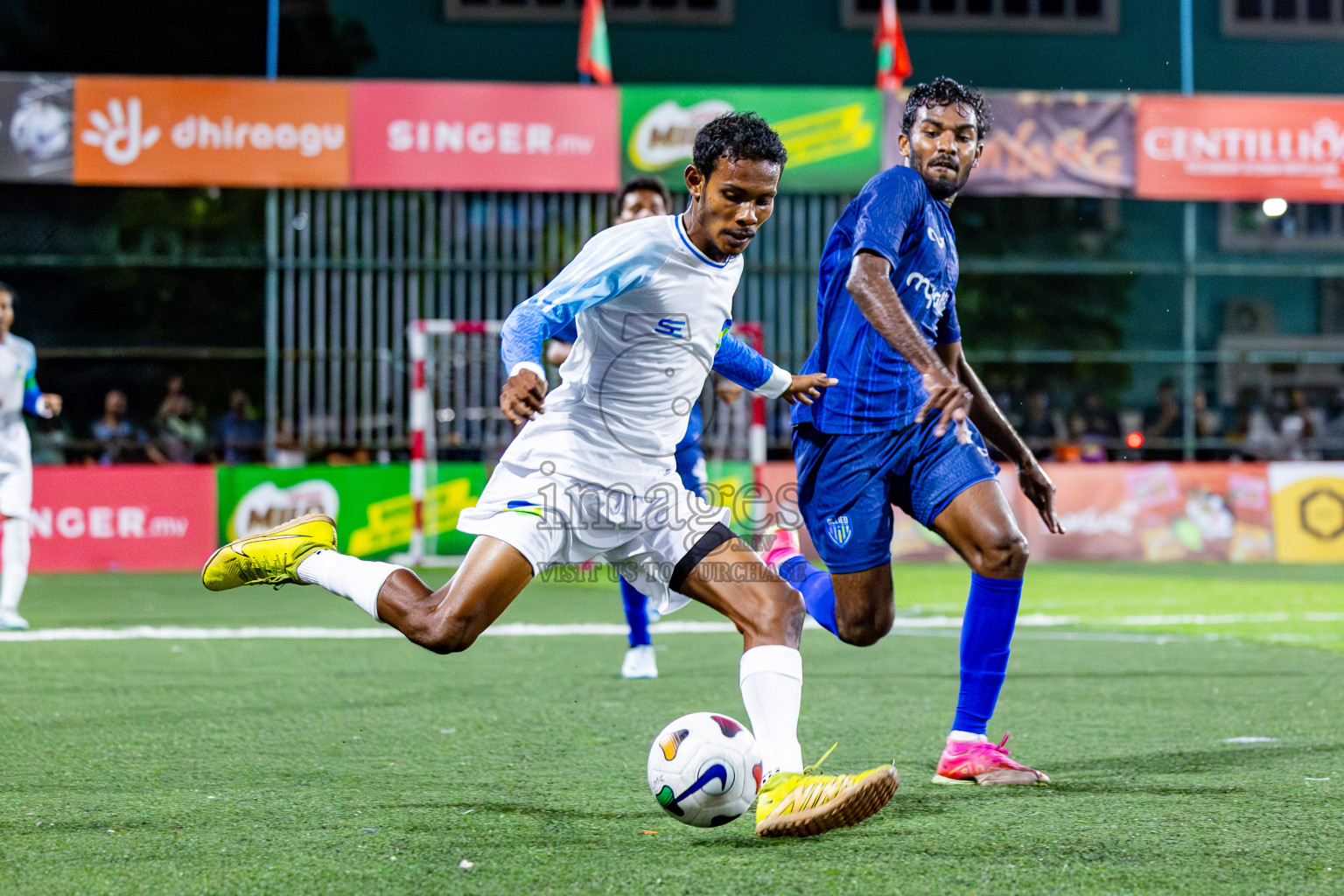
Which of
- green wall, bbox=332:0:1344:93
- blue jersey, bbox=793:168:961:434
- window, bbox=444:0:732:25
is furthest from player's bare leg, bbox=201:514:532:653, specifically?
window, bbox=444:0:732:25

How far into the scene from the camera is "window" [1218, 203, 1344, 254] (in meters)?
21.0

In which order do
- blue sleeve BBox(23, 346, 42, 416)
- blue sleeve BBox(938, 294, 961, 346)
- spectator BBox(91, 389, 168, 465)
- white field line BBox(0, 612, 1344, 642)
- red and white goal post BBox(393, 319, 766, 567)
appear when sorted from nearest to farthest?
blue sleeve BBox(938, 294, 961, 346), white field line BBox(0, 612, 1344, 642), blue sleeve BBox(23, 346, 42, 416), red and white goal post BBox(393, 319, 766, 567), spectator BBox(91, 389, 168, 465)

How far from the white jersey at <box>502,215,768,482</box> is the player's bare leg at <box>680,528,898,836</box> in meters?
0.35

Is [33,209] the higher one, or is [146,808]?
[33,209]

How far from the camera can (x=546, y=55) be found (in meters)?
19.6

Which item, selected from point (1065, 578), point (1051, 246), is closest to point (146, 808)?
point (1065, 578)

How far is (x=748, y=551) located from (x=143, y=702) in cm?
311

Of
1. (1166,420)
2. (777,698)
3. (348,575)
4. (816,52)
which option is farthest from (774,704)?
(816,52)

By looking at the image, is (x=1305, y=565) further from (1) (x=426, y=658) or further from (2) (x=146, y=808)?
(2) (x=146, y=808)

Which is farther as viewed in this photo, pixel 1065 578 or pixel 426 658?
pixel 1065 578

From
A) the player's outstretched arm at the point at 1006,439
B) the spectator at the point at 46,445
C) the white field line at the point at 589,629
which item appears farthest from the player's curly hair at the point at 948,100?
the spectator at the point at 46,445

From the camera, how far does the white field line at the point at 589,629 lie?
8430 mm

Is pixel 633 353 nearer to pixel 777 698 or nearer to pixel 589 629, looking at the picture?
pixel 777 698

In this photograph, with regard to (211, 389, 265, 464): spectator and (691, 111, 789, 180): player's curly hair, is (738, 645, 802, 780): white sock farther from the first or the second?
(211, 389, 265, 464): spectator
